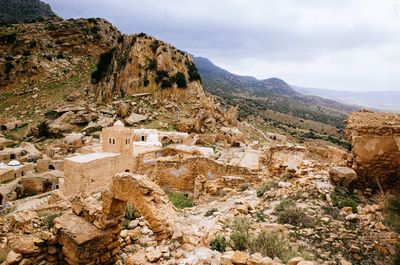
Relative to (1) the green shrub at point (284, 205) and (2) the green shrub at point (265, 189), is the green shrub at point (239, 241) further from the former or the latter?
(2) the green shrub at point (265, 189)

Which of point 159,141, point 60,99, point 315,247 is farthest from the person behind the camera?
point 60,99

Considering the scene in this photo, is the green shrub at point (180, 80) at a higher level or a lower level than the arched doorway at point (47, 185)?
higher

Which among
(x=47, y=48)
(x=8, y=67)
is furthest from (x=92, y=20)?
(x=8, y=67)

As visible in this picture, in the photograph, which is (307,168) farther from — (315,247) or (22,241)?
(22,241)

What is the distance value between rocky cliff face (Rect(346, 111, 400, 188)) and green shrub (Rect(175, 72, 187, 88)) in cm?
3309

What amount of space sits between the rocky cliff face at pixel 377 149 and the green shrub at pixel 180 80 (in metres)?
33.1

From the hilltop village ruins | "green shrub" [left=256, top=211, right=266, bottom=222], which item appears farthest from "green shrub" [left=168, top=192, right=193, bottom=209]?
"green shrub" [left=256, top=211, right=266, bottom=222]

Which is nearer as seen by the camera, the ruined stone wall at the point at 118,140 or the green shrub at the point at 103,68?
the ruined stone wall at the point at 118,140

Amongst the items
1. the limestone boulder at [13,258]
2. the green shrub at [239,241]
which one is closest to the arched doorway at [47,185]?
the limestone boulder at [13,258]

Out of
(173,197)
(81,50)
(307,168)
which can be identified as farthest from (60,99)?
(307,168)

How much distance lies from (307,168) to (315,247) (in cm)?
551

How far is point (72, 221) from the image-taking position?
6840 millimetres

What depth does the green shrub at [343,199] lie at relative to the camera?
7.62 m

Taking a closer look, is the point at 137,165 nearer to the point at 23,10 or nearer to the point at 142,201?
the point at 142,201
